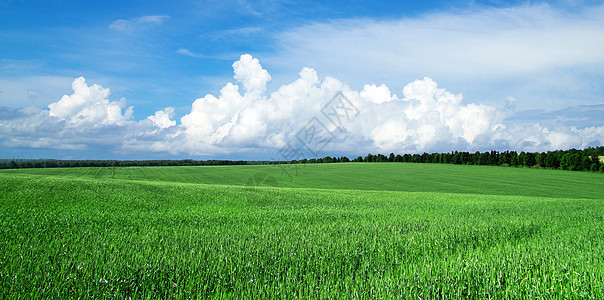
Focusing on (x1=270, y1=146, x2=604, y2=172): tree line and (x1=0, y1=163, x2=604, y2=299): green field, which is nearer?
(x1=0, y1=163, x2=604, y2=299): green field

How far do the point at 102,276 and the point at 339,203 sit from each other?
12.7 metres

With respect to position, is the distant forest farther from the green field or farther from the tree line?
the green field

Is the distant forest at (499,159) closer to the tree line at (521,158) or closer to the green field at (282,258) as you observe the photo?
the tree line at (521,158)

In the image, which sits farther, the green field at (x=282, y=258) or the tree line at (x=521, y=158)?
the tree line at (x=521, y=158)

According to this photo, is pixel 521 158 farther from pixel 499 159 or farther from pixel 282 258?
pixel 282 258

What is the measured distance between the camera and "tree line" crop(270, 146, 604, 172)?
8650 centimetres

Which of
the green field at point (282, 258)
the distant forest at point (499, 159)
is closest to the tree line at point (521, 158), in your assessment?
the distant forest at point (499, 159)

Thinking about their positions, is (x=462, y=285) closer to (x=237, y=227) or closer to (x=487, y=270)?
(x=487, y=270)

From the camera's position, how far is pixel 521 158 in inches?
4031

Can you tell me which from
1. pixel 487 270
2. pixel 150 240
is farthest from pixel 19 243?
pixel 487 270

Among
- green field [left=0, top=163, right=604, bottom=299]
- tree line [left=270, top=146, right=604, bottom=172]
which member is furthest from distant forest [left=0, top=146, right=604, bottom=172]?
green field [left=0, top=163, right=604, bottom=299]

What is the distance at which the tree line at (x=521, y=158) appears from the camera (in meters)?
86.5

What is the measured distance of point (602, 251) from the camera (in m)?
6.33

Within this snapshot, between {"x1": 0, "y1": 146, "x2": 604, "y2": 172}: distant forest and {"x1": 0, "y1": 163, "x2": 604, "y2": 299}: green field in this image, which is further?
{"x1": 0, "y1": 146, "x2": 604, "y2": 172}: distant forest
